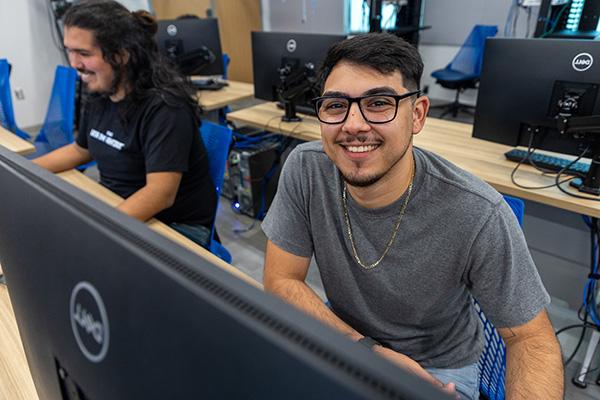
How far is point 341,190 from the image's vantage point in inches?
39.8

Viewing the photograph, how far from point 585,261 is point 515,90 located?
823mm

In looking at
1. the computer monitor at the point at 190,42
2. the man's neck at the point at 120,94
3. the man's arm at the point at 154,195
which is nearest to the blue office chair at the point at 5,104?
the computer monitor at the point at 190,42

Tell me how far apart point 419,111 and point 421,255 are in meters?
0.33

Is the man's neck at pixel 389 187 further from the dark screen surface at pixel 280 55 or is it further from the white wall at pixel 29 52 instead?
the white wall at pixel 29 52

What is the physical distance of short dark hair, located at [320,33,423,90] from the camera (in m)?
0.88

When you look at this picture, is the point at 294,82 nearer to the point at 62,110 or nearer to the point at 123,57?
the point at 123,57

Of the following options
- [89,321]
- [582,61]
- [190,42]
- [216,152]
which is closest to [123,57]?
[216,152]

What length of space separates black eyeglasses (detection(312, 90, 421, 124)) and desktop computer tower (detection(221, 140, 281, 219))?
184 cm

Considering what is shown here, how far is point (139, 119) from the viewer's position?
1.45 m

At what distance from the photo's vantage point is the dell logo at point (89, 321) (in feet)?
1.15

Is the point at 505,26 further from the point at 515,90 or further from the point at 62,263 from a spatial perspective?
the point at 62,263

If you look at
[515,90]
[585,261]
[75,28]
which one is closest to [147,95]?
[75,28]

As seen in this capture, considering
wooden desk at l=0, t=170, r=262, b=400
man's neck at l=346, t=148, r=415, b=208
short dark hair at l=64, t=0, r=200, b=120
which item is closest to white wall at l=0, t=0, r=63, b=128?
short dark hair at l=64, t=0, r=200, b=120

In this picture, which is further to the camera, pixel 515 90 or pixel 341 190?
pixel 515 90
